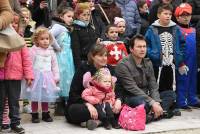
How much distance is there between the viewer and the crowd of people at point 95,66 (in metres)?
6.21

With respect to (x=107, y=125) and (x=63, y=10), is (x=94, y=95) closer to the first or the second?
(x=107, y=125)

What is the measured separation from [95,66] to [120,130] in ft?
3.15

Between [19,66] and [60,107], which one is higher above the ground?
[19,66]

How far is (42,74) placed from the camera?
6637 mm

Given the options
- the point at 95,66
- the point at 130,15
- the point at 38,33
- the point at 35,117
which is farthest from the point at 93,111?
the point at 130,15

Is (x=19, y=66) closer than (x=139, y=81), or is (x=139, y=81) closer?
(x=19, y=66)

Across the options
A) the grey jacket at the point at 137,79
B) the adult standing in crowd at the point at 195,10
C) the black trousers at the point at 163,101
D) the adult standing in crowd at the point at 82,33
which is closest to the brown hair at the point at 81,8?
the adult standing in crowd at the point at 82,33

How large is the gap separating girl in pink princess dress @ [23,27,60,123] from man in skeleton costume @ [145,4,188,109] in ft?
5.49

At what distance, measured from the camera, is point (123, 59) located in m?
7.07

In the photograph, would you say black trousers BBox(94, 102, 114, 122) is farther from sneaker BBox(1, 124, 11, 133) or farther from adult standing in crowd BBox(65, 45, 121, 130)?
sneaker BBox(1, 124, 11, 133)

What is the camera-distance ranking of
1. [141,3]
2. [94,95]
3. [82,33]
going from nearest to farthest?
[94,95], [82,33], [141,3]

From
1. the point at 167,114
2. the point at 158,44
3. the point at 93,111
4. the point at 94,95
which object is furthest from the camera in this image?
the point at 158,44

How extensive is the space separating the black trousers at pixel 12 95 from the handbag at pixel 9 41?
26.4 inches

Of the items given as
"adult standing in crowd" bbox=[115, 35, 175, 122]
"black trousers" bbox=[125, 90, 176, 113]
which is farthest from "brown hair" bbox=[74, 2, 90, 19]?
"black trousers" bbox=[125, 90, 176, 113]
